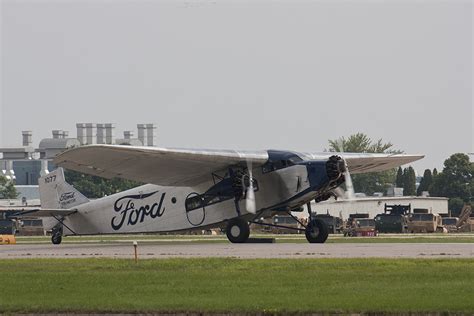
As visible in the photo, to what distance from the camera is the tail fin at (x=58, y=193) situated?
60.2 meters

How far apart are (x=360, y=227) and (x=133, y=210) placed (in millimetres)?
30515

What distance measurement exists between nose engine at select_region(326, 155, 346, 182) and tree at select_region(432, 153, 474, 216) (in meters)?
86.5

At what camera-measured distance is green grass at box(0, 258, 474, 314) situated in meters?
24.7

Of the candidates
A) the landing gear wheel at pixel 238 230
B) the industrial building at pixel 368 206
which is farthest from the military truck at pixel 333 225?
the landing gear wheel at pixel 238 230

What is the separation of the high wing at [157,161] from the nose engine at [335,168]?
1.84m

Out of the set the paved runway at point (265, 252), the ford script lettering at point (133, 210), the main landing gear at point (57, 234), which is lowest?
the main landing gear at point (57, 234)

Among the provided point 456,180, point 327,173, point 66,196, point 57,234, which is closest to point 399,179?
point 456,180

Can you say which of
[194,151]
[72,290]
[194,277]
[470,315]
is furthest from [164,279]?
[194,151]

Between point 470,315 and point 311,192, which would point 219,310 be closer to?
point 470,315

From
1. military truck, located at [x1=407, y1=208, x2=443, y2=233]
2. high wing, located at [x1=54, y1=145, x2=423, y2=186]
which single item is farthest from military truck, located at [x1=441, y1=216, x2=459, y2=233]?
high wing, located at [x1=54, y1=145, x2=423, y2=186]

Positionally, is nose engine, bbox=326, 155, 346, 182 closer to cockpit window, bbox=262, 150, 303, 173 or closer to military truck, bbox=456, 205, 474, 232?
cockpit window, bbox=262, 150, 303, 173

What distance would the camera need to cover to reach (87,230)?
5919 centimetres

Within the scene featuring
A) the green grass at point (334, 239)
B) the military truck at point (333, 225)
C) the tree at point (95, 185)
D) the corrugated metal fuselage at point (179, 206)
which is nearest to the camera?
the corrugated metal fuselage at point (179, 206)

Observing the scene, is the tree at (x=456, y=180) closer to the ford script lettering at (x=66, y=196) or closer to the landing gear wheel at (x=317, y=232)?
the ford script lettering at (x=66, y=196)
